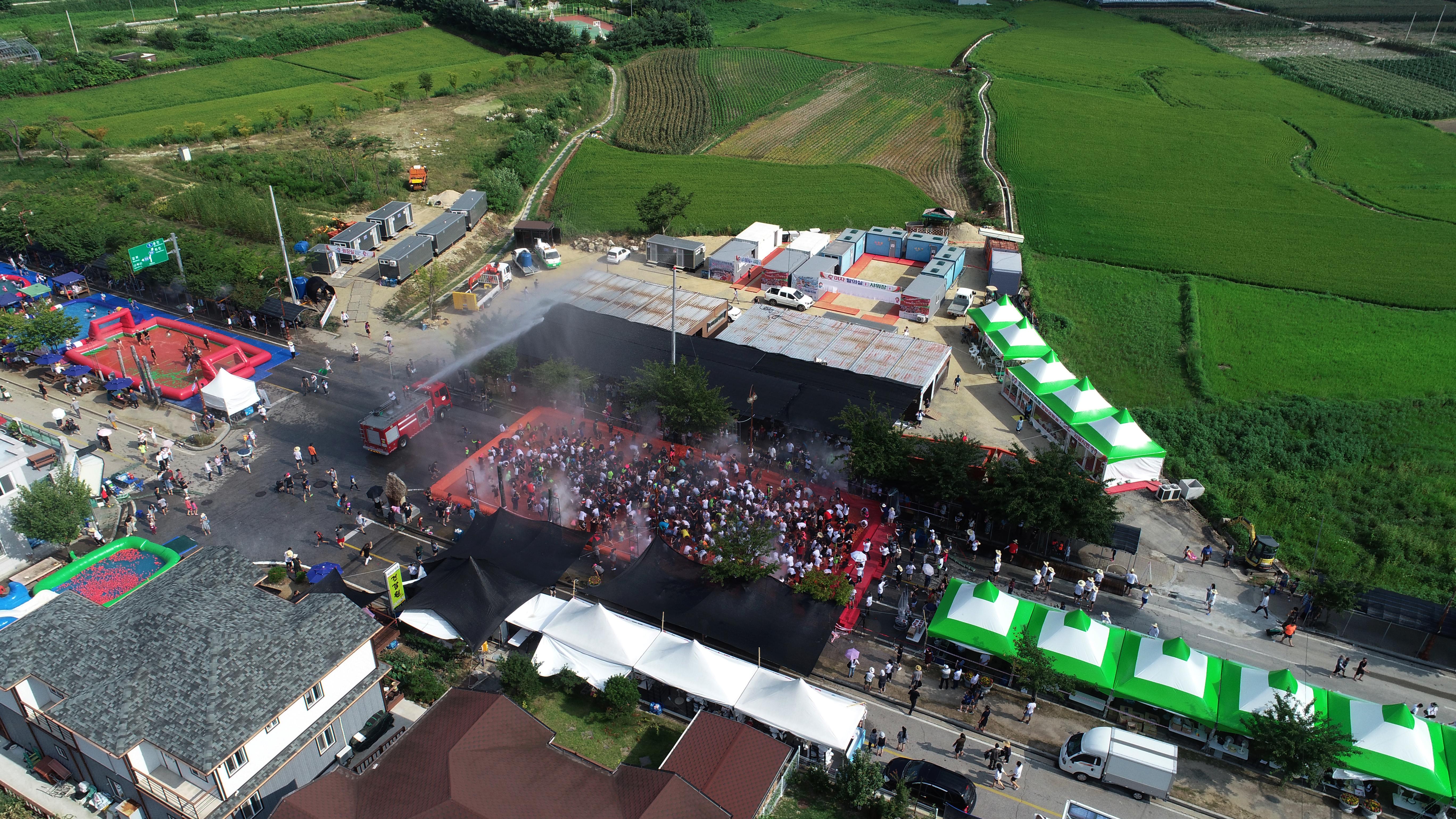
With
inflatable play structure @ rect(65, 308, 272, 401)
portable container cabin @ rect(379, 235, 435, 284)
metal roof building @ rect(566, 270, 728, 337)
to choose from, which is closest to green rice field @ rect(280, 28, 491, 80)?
portable container cabin @ rect(379, 235, 435, 284)

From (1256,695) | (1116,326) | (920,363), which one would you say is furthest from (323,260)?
(1256,695)

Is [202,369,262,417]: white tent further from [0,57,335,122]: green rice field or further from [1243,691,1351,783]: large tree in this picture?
[0,57,335,122]: green rice field

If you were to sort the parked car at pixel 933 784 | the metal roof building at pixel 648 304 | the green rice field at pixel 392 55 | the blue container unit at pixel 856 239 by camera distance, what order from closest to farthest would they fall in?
the parked car at pixel 933 784, the metal roof building at pixel 648 304, the blue container unit at pixel 856 239, the green rice field at pixel 392 55

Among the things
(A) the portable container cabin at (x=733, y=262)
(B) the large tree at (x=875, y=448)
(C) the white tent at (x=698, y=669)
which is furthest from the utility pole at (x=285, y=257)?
(C) the white tent at (x=698, y=669)

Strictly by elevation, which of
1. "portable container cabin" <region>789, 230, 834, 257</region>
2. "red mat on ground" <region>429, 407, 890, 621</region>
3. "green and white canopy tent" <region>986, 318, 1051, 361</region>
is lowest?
"red mat on ground" <region>429, 407, 890, 621</region>

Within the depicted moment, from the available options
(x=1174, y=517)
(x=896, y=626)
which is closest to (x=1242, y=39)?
(x=1174, y=517)

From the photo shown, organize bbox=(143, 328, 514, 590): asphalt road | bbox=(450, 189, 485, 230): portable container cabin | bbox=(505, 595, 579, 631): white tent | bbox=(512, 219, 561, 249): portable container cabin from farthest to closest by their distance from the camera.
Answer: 1. bbox=(450, 189, 485, 230): portable container cabin
2. bbox=(512, 219, 561, 249): portable container cabin
3. bbox=(143, 328, 514, 590): asphalt road
4. bbox=(505, 595, 579, 631): white tent

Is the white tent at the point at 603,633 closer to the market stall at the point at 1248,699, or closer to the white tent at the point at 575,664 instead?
the white tent at the point at 575,664
